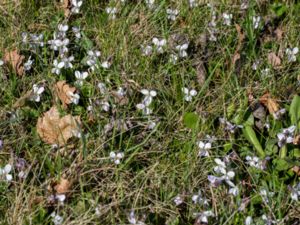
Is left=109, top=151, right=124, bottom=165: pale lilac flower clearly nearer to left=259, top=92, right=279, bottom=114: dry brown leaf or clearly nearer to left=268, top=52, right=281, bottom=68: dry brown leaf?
left=259, top=92, right=279, bottom=114: dry brown leaf

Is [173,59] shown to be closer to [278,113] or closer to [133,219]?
[278,113]

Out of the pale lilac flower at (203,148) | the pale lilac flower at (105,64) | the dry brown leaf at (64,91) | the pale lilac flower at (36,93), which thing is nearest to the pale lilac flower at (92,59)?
the pale lilac flower at (105,64)

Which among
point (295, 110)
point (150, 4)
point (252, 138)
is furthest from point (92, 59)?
point (295, 110)

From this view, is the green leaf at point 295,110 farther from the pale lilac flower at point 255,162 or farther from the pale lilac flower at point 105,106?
the pale lilac flower at point 105,106

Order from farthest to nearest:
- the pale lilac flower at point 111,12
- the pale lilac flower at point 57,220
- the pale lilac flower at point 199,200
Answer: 1. the pale lilac flower at point 111,12
2. the pale lilac flower at point 199,200
3. the pale lilac flower at point 57,220

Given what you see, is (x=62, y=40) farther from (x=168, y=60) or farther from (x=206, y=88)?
(x=206, y=88)
